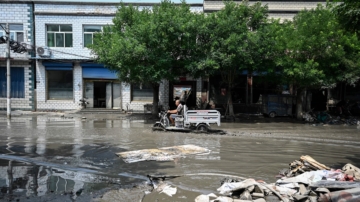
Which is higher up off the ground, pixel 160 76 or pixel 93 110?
pixel 160 76

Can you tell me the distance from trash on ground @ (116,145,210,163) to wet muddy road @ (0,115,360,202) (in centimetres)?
31

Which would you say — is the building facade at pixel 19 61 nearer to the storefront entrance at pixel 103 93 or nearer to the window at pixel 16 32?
the window at pixel 16 32

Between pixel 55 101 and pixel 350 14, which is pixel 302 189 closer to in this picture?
pixel 350 14

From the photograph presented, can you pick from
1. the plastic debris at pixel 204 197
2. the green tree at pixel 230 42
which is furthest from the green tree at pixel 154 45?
the plastic debris at pixel 204 197

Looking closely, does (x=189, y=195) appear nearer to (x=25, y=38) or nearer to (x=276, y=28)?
(x=276, y=28)

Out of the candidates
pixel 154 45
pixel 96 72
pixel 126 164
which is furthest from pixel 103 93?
pixel 126 164

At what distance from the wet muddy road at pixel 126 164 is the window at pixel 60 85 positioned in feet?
37.7

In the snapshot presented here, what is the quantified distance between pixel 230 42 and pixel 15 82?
18.9m

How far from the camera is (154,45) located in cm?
1644

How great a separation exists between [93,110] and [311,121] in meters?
16.6

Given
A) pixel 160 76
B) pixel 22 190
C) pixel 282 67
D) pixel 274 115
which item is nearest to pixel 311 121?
pixel 274 115

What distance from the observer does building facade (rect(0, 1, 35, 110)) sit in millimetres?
23766

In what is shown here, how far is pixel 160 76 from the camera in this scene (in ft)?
54.8

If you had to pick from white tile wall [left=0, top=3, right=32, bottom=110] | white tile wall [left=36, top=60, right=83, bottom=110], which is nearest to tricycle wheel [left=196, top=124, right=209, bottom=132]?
white tile wall [left=36, top=60, right=83, bottom=110]
